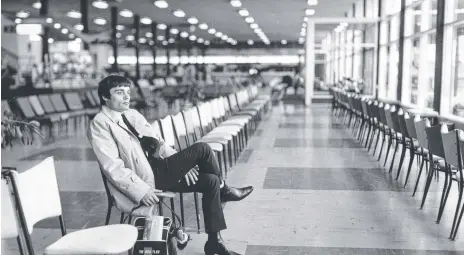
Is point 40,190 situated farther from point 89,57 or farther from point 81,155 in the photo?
point 89,57

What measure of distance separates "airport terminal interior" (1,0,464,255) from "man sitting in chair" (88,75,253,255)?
0.10m

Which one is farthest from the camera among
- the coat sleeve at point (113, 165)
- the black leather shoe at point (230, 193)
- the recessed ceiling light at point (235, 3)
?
the recessed ceiling light at point (235, 3)

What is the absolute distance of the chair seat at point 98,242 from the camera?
2.51m

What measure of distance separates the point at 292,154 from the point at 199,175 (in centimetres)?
446

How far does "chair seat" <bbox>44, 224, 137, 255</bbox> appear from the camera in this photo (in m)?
2.51

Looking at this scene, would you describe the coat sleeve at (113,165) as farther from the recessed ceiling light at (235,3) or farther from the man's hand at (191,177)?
the recessed ceiling light at (235,3)

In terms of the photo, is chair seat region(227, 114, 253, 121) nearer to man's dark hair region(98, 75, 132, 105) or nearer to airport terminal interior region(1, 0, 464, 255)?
airport terminal interior region(1, 0, 464, 255)

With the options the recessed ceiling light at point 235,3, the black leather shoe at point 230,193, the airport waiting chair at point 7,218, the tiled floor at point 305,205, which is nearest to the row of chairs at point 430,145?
the tiled floor at point 305,205

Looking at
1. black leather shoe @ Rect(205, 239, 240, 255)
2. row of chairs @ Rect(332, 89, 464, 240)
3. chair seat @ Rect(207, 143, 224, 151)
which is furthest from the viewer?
chair seat @ Rect(207, 143, 224, 151)

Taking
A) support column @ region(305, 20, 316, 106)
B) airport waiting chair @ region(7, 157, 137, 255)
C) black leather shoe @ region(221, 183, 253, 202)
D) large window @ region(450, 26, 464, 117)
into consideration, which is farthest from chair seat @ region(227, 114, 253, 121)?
support column @ region(305, 20, 316, 106)

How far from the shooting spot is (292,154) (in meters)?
8.07

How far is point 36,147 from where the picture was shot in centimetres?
893

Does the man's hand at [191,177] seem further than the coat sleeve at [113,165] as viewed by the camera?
Yes

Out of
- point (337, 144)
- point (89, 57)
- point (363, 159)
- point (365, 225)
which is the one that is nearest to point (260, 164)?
point (363, 159)
